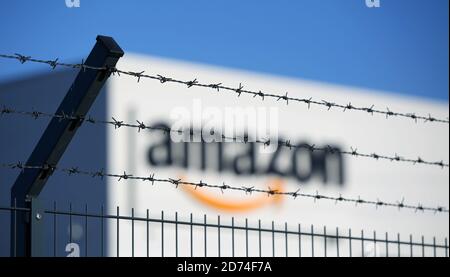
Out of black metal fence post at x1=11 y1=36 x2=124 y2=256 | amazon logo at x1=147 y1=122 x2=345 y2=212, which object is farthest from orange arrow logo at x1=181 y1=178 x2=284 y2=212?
black metal fence post at x1=11 y1=36 x2=124 y2=256

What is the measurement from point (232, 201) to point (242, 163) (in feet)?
3.96

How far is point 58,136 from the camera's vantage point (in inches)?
254

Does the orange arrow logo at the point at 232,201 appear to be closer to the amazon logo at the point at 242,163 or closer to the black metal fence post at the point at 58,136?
the amazon logo at the point at 242,163

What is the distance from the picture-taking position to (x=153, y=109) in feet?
109

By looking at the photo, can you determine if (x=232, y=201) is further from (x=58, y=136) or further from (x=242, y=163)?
(x=58, y=136)

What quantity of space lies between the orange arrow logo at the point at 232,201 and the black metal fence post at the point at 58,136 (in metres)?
26.1

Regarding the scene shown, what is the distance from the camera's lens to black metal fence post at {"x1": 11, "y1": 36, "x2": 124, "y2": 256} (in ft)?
21.0

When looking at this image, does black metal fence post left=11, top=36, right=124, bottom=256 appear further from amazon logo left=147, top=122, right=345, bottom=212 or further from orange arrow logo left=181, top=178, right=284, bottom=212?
orange arrow logo left=181, top=178, right=284, bottom=212

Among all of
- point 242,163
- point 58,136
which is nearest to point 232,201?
point 242,163

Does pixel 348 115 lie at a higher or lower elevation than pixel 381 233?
higher

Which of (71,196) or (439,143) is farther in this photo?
(439,143)
